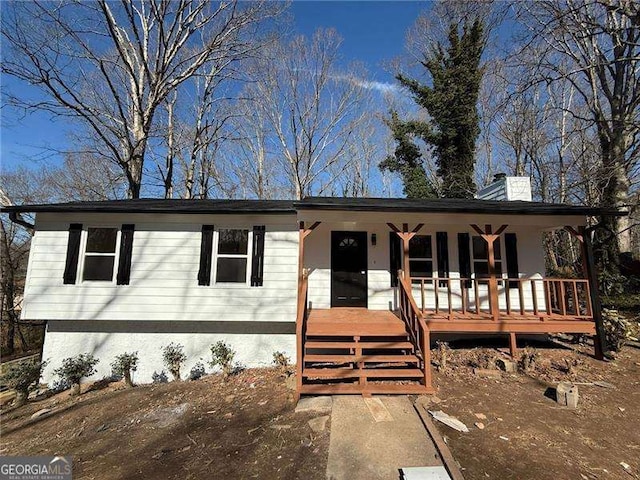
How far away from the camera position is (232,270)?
295 inches

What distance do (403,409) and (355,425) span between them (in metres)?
0.89

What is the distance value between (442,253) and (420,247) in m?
0.58

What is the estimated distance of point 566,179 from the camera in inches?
648

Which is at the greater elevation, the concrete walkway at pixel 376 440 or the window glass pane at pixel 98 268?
the window glass pane at pixel 98 268

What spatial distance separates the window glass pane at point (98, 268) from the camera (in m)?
7.31

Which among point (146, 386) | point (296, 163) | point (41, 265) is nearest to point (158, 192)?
point (296, 163)

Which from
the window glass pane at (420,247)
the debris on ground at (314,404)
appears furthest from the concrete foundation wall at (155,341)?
the window glass pane at (420,247)

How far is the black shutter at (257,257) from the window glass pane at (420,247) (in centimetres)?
397

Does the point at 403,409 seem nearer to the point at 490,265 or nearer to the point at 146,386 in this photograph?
the point at 490,265

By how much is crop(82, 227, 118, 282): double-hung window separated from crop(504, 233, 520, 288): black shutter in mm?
10199

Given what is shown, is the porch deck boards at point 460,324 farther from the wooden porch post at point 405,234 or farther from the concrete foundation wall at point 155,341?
the concrete foundation wall at point 155,341

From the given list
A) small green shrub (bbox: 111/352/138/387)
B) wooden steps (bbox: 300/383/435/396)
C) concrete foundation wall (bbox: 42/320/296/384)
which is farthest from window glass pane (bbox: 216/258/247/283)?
wooden steps (bbox: 300/383/435/396)

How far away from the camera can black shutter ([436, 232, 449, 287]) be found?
793cm

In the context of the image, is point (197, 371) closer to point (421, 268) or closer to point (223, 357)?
point (223, 357)
